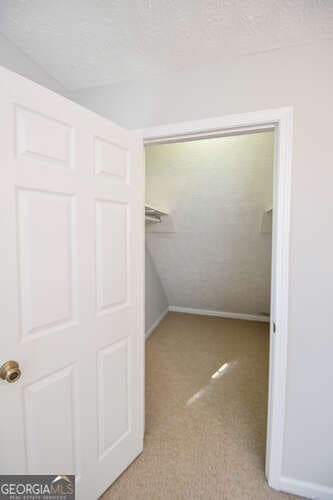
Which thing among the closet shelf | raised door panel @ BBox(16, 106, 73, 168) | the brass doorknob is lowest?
the brass doorknob

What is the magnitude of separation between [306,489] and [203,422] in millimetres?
741

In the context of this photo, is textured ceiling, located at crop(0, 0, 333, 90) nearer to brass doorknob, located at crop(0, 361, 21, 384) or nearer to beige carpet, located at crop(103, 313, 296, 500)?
brass doorknob, located at crop(0, 361, 21, 384)

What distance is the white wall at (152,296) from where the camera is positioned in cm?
355

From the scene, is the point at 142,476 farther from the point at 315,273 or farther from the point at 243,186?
the point at 243,186

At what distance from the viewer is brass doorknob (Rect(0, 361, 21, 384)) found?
0.88m

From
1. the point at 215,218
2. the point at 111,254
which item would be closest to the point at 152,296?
the point at 215,218

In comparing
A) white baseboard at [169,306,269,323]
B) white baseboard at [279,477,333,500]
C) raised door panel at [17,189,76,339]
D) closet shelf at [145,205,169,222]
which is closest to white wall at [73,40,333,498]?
white baseboard at [279,477,333,500]

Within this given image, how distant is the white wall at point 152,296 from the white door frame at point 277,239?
2.28 meters

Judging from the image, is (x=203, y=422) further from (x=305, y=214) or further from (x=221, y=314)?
(x=221, y=314)

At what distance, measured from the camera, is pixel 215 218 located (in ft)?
9.86

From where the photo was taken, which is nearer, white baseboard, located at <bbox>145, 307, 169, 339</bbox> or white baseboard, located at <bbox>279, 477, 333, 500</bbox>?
white baseboard, located at <bbox>279, 477, 333, 500</bbox>

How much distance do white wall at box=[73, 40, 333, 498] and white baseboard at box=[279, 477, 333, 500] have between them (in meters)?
0.01

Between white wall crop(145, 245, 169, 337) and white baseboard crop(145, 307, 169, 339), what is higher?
white wall crop(145, 245, 169, 337)

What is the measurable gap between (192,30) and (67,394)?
177cm
